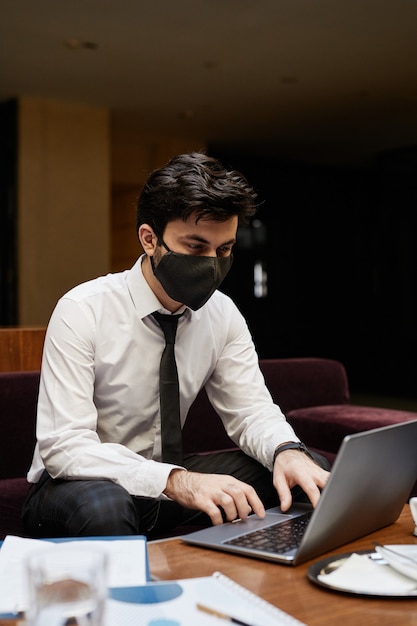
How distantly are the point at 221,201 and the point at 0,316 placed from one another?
6.28 meters

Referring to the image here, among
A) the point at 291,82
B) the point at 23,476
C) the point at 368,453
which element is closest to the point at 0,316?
the point at 291,82

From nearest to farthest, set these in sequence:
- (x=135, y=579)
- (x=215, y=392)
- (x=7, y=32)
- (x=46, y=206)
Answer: (x=135, y=579), (x=215, y=392), (x=7, y=32), (x=46, y=206)

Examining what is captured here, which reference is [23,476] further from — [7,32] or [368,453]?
[7,32]

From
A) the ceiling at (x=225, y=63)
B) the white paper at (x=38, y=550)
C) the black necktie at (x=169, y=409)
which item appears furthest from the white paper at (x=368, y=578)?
the ceiling at (x=225, y=63)

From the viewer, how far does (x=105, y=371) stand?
1781 mm

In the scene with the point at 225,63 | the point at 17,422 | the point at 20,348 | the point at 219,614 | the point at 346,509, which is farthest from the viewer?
the point at 225,63

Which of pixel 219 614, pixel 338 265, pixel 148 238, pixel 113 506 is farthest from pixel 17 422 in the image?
pixel 338 265

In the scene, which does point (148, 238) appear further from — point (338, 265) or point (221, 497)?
point (338, 265)

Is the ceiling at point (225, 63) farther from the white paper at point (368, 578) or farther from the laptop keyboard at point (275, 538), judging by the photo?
the white paper at point (368, 578)

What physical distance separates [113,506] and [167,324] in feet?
1.89

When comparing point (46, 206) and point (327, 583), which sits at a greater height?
point (46, 206)

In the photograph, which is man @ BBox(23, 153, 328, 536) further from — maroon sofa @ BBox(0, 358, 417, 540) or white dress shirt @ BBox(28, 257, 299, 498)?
maroon sofa @ BBox(0, 358, 417, 540)

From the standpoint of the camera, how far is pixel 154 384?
1.84 metres

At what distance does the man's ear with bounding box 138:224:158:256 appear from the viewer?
1804 mm
